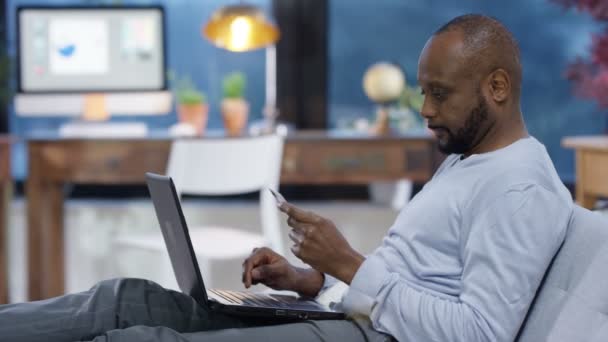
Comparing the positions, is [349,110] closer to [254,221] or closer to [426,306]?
[254,221]

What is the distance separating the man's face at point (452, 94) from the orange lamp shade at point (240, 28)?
224 centimetres

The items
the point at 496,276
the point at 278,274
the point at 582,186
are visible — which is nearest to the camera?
the point at 496,276

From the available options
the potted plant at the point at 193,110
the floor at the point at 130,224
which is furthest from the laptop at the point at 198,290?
the floor at the point at 130,224

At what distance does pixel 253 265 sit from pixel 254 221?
333 centimetres

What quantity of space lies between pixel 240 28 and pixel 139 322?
7.39ft

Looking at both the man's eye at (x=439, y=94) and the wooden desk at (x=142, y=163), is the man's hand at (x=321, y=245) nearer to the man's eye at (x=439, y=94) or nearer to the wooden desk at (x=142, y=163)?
the man's eye at (x=439, y=94)

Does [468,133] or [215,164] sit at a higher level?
[468,133]

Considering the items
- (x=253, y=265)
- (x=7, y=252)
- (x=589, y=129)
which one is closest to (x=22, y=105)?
(x=7, y=252)

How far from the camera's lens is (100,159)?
3.39 m

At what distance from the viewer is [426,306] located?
125 centimetres

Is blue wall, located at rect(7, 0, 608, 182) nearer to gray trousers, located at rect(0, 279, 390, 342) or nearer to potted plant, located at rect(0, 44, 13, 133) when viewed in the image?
potted plant, located at rect(0, 44, 13, 133)

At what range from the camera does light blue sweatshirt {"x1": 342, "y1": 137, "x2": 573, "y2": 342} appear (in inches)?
46.7

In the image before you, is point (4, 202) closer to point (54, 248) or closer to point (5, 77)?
point (54, 248)

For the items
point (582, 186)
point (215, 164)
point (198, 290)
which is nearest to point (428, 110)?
point (198, 290)
